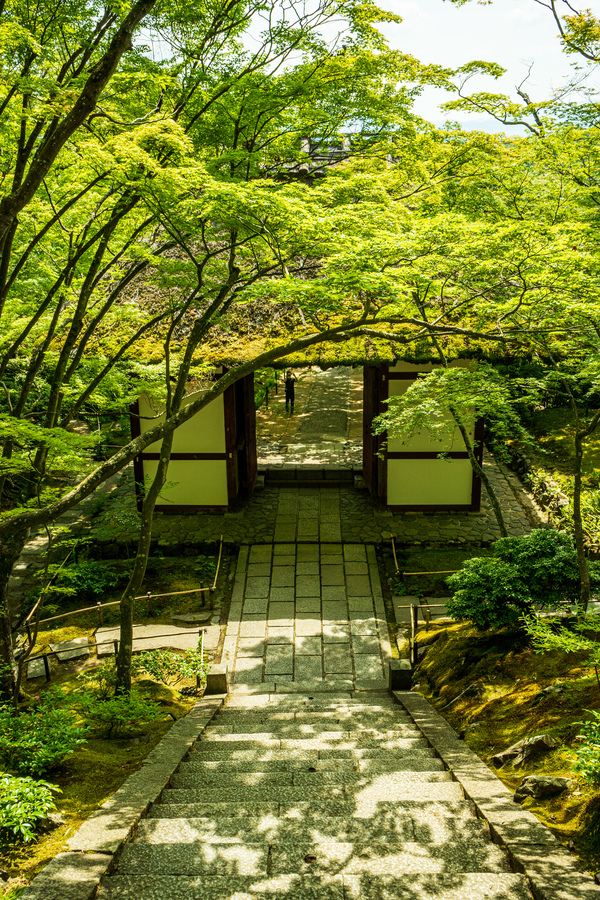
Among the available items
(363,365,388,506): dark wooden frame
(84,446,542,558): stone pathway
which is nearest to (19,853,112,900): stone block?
(84,446,542,558): stone pathway

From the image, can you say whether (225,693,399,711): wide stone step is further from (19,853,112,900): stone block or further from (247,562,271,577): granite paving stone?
(19,853,112,900): stone block

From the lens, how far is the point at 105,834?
356 cm

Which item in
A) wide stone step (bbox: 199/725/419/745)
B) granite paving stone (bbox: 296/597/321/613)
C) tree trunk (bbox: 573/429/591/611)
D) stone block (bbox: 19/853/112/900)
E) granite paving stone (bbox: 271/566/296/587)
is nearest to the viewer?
stone block (bbox: 19/853/112/900)

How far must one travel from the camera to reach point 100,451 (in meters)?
15.9

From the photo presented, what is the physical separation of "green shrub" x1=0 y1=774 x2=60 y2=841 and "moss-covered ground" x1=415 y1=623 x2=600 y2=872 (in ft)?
9.80

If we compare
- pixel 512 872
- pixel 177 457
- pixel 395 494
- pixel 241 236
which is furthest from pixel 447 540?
pixel 512 872

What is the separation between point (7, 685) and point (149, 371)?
17.2 feet

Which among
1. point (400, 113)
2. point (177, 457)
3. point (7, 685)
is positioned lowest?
point (7, 685)

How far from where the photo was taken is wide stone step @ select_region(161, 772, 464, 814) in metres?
4.18

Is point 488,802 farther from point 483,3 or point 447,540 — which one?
point 483,3

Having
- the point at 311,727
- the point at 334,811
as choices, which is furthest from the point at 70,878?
the point at 311,727

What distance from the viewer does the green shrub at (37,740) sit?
173 inches

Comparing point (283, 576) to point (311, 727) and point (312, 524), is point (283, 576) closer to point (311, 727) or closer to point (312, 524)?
point (312, 524)

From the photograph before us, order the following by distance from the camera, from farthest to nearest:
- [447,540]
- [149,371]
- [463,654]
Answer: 1. [447,540]
2. [149,371]
3. [463,654]
